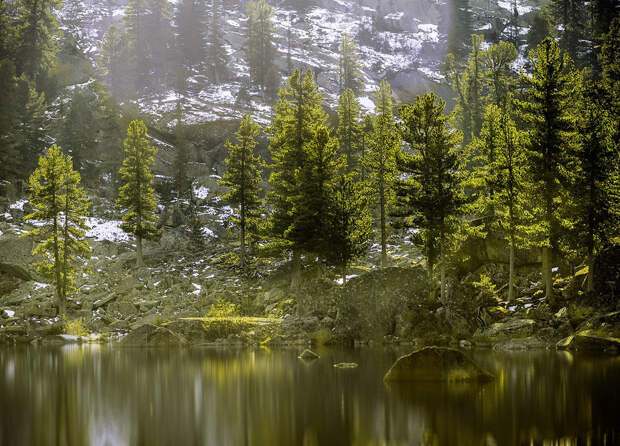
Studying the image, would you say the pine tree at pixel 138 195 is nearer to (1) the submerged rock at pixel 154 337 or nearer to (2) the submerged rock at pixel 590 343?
(1) the submerged rock at pixel 154 337

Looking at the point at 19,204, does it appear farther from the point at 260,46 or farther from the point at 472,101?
the point at 472,101

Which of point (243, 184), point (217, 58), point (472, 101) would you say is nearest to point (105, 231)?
point (243, 184)

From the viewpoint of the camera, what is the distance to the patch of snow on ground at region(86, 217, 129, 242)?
56969 mm

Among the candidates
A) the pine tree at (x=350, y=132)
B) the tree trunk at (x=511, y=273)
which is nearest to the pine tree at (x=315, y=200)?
the tree trunk at (x=511, y=273)

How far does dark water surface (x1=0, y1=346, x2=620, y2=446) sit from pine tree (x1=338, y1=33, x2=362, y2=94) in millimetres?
77874

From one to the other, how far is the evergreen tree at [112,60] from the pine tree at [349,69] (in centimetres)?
3644

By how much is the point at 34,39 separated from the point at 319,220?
2338 inches

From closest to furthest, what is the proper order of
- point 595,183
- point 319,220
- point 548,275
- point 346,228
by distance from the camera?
1. point 595,183
2. point 548,275
3. point 346,228
4. point 319,220

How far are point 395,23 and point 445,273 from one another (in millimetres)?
102302

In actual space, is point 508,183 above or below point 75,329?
above

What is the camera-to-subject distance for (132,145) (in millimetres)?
55406

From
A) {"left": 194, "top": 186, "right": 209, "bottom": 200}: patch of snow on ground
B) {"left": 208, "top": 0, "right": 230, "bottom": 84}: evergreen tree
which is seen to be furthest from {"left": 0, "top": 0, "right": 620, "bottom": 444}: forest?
{"left": 208, "top": 0, "right": 230, "bottom": 84}: evergreen tree

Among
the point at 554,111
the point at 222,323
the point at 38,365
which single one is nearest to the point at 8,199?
the point at 222,323

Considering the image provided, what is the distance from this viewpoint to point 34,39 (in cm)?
7412
